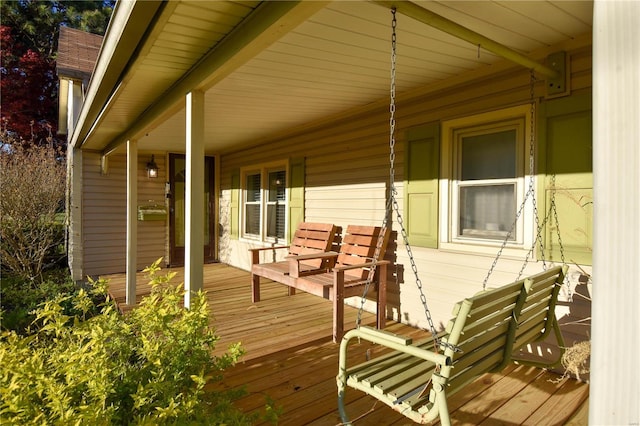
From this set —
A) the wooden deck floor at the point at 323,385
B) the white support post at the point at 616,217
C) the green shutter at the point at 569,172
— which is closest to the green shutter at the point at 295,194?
the wooden deck floor at the point at 323,385

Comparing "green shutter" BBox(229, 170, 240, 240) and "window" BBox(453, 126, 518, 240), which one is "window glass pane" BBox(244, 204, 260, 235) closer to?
"green shutter" BBox(229, 170, 240, 240)

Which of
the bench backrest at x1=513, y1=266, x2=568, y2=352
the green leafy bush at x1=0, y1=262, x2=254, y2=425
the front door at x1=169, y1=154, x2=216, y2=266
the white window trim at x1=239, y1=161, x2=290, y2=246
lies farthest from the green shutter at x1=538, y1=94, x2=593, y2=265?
the front door at x1=169, y1=154, x2=216, y2=266

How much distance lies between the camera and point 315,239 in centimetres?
488

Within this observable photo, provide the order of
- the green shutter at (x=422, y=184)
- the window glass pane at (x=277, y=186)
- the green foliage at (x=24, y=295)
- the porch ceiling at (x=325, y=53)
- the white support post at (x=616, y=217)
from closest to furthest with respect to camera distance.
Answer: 1. the white support post at (x=616, y=217)
2. the porch ceiling at (x=325, y=53)
3. the green shutter at (x=422, y=184)
4. the green foliage at (x=24, y=295)
5. the window glass pane at (x=277, y=186)

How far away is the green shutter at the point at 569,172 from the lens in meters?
2.53

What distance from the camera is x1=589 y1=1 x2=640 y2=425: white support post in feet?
2.32

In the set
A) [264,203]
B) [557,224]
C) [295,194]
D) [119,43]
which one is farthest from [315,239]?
[119,43]

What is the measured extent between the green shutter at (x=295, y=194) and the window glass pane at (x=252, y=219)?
1.35 metres

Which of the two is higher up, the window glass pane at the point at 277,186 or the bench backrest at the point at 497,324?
the window glass pane at the point at 277,186

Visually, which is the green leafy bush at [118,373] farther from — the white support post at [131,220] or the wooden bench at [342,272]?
the white support post at [131,220]

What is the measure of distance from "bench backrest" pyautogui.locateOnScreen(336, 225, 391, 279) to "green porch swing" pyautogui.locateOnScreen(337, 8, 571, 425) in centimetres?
182

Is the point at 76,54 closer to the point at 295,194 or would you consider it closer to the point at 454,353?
the point at 295,194

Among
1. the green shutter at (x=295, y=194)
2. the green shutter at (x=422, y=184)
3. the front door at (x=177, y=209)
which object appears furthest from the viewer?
the front door at (x=177, y=209)

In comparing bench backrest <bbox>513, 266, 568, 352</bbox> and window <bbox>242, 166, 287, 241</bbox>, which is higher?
window <bbox>242, 166, 287, 241</bbox>
